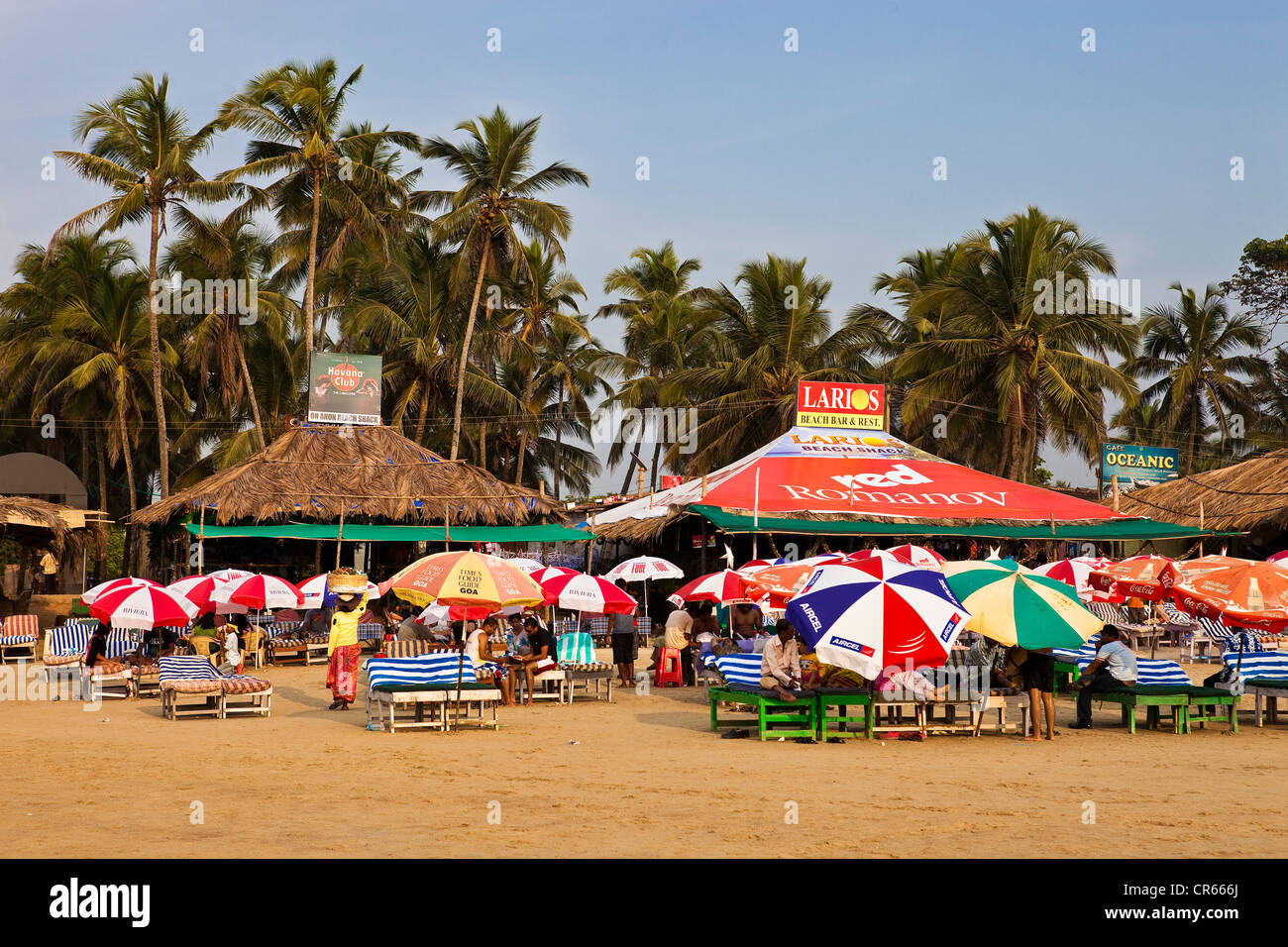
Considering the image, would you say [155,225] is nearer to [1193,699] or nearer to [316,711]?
[316,711]

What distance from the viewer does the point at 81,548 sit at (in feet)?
104

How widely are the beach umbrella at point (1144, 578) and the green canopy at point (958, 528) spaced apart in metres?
11.2

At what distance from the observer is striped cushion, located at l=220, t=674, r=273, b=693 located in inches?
594

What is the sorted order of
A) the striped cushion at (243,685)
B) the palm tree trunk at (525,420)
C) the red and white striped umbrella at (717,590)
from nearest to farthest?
the striped cushion at (243,685) → the red and white striped umbrella at (717,590) → the palm tree trunk at (525,420)

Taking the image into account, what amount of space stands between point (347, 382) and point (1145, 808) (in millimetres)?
27094

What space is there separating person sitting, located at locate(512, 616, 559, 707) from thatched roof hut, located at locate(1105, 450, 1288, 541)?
67.1 feet

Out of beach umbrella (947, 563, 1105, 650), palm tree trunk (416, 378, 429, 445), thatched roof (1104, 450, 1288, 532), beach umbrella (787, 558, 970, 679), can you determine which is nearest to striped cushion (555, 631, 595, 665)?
beach umbrella (787, 558, 970, 679)

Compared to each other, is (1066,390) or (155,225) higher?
(155,225)

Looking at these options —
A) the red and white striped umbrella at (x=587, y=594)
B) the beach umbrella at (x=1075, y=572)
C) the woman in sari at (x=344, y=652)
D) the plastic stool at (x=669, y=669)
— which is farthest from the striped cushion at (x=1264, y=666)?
the woman in sari at (x=344, y=652)

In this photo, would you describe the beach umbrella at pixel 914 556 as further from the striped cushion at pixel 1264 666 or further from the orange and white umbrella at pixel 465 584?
the orange and white umbrella at pixel 465 584

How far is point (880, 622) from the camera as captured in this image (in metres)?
12.3

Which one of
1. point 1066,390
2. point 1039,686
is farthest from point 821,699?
point 1066,390

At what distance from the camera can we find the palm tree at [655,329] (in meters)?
47.8

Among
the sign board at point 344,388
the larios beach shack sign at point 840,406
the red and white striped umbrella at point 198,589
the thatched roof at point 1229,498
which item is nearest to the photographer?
the red and white striped umbrella at point 198,589
